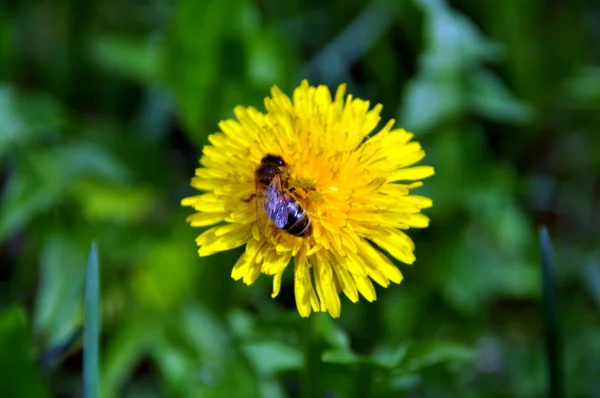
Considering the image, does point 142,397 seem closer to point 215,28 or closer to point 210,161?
point 210,161

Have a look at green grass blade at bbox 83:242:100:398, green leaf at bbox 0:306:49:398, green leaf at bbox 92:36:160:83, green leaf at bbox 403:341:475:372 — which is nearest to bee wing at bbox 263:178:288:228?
green grass blade at bbox 83:242:100:398

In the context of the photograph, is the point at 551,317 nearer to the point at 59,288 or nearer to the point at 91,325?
the point at 91,325

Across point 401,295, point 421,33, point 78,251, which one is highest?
point 421,33

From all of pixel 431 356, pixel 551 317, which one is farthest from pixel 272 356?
pixel 551 317

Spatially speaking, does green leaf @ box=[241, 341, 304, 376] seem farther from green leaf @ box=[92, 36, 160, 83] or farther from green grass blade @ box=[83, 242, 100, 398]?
green leaf @ box=[92, 36, 160, 83]

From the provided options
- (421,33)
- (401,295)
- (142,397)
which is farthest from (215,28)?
(142,397)

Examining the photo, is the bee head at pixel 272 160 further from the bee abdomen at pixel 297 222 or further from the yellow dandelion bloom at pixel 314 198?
the bee abdomen at pixel 297 222

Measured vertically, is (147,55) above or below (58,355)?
above

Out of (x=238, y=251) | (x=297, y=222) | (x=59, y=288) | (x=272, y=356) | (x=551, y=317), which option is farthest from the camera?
(x=238, y=251)
